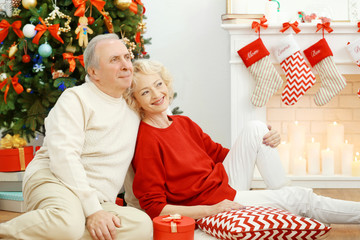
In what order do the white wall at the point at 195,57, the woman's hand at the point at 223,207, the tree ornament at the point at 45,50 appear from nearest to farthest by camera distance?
the woman's hand at the point at 223,207 < the tree ornament at the point at 45,50 < the white wall at the point at 195,57

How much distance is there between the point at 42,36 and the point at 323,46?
1903mm

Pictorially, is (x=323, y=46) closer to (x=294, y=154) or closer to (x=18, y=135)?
(x=294, y=154)

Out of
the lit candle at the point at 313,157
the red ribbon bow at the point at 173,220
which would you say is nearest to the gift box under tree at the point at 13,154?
the red ribbon bow at the point at 173,220

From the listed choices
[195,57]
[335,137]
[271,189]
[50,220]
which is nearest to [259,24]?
[195,57]

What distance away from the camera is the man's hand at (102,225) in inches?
63.6

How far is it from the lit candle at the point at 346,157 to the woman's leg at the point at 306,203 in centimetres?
150

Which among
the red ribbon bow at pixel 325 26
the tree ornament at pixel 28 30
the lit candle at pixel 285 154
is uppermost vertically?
the red ribbon bow at pixel 325 26

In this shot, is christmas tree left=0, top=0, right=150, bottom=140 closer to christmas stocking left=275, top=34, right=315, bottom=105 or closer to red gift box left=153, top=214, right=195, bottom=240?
christmas stocking left=275, top=34, right=315, bottom=105

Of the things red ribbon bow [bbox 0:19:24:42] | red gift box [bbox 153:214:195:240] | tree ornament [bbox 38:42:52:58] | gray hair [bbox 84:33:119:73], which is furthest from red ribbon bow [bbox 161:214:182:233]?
red ribbon bow [bbox 0:19:24:42]

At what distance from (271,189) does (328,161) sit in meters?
1.40

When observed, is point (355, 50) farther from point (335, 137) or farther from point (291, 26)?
point (335, 137)

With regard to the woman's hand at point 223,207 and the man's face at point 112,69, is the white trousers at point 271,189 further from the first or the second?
the man's face at point 112,69

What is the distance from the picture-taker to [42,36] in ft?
8.66

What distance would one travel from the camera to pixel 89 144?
182cm
